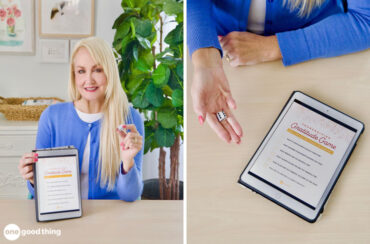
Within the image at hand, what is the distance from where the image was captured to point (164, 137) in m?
1.10

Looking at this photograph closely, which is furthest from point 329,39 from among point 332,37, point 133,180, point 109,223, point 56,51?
point 56,51

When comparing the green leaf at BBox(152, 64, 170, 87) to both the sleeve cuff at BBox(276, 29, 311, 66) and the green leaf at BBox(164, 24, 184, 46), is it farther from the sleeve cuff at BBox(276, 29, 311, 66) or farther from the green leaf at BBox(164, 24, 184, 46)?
the sleeve cuff at BBox(276, 29, 311, 66)

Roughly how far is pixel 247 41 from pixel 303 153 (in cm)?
17

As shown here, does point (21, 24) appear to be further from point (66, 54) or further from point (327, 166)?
point (327, 166)

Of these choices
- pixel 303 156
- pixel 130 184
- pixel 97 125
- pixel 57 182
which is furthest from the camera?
pixel 97 125

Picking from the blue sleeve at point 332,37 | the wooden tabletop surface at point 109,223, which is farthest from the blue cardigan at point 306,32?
the wooden tabletop surface at point 109,223

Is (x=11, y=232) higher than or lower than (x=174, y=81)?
lower

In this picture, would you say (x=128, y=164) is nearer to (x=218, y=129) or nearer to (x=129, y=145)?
(x=129, y=145)

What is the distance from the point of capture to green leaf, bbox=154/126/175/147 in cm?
110

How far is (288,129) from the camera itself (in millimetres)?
335

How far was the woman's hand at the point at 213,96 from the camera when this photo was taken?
0.33m

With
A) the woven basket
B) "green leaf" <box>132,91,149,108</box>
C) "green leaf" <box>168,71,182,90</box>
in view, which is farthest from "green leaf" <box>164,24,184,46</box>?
the woven basket

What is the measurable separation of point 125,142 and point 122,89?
19 centimetres

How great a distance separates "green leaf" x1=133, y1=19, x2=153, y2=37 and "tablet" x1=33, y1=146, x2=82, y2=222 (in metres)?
0.57
